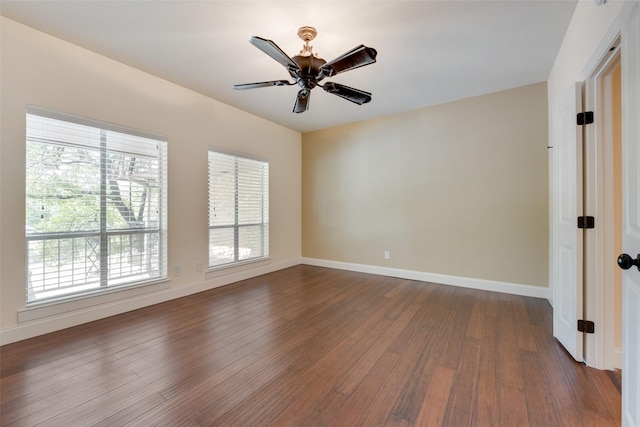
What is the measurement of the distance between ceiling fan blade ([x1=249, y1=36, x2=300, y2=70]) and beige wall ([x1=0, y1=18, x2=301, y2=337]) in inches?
84.6

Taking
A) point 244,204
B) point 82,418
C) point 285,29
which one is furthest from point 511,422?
point 244,204

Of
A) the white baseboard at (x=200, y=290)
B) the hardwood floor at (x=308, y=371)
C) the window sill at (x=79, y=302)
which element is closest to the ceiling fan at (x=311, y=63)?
the hardwood floor at (x=308, y=371)

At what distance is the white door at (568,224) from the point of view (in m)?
1.97

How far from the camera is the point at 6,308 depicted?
2283 millimetres

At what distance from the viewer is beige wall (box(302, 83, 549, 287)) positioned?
136 inches

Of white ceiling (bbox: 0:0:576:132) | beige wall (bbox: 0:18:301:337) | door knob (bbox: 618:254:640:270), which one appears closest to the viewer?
door knob (bbox: 618:254:640:270)

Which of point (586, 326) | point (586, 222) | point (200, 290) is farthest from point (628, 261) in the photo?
point (200, 290)

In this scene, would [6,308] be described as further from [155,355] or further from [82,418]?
[82,418]

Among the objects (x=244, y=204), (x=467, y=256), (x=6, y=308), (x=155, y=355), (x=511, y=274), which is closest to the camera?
(x=155, y=355)

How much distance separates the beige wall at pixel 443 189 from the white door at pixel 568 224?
122 centimetres

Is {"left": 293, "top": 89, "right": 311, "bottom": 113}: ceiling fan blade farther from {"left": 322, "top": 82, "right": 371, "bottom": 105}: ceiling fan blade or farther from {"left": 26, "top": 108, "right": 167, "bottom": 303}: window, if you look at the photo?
{"left": 26, "top": 108, "right": 167, "bottom": 303}: window

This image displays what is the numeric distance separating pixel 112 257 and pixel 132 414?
207cm

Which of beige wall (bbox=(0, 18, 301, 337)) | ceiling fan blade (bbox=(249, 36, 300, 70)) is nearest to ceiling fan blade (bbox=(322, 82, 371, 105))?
ceiling fan blade (bbox=(249, 36, 300, 70))

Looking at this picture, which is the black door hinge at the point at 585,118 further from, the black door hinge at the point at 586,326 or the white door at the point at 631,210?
the black door hinge at the point at 586,326
